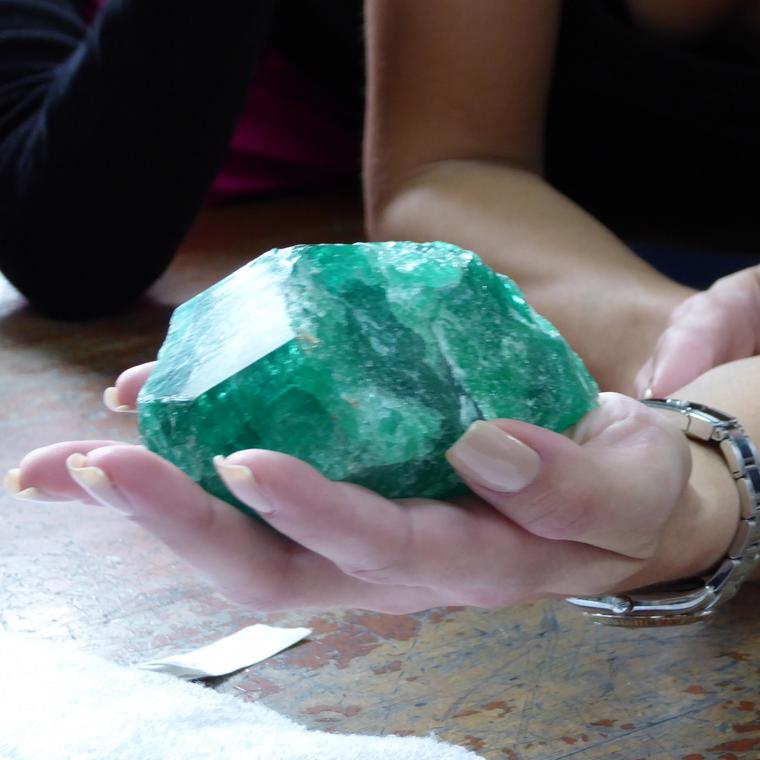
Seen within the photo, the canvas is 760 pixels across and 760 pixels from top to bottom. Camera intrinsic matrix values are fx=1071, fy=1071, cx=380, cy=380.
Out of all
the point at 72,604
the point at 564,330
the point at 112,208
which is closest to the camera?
the point at 72,604

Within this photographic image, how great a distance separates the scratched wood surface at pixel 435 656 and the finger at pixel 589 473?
4.5 inches

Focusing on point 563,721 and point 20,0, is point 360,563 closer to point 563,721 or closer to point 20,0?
point 563,721

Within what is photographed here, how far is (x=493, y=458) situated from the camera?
0.50 meters

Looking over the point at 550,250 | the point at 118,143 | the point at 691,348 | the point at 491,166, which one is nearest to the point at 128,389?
the point at 691,348

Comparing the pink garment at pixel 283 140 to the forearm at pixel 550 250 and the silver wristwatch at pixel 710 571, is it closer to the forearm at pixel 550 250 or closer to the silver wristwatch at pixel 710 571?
the forearm at pixel 550 250

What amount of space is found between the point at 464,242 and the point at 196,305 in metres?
0.62

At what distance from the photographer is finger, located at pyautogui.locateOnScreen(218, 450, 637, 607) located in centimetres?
46

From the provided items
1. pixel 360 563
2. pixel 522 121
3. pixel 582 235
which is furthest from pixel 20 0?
pixel 360 563

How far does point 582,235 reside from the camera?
1.22 metres

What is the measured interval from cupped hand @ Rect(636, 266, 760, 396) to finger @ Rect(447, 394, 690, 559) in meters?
0.30

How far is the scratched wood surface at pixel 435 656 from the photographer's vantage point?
66 cm

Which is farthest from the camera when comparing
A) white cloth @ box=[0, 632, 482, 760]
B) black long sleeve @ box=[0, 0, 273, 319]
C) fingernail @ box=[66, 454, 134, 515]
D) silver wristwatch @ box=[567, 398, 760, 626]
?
black long sleeve @ box=[0, 0, 273, 319]

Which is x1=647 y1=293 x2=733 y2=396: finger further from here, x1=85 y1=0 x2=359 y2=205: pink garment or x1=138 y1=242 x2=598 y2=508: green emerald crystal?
x1=85 y1=0 x2=359 y2=205: pink garment

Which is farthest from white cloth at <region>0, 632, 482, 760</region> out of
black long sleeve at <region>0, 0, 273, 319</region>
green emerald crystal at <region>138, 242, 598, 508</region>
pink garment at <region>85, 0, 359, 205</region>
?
pink garment at <region>85, 0, 359, 205</region>
